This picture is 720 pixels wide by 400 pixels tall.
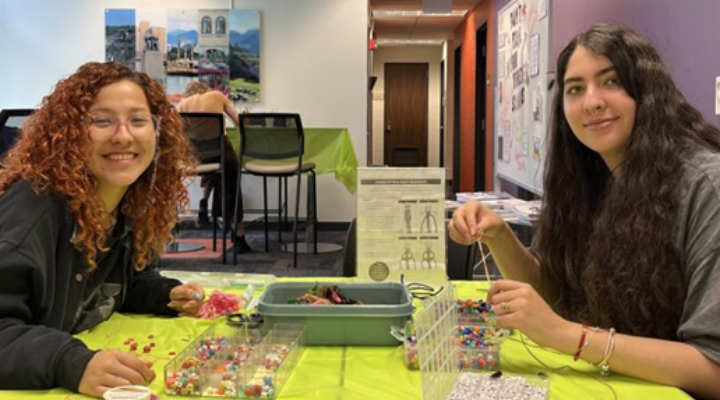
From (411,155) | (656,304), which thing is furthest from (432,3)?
(411,155)

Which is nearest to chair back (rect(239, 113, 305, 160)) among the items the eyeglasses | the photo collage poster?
the photo collage poster

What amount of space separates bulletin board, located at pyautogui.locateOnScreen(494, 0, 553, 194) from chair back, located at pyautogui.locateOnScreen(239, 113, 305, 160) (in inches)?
58.5

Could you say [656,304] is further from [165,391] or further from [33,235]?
[33,235]

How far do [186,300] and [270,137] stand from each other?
→ 312 centimetres

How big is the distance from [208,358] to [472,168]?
7.20 meters

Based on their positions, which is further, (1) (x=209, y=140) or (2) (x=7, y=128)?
(1) (x=209, y=140)

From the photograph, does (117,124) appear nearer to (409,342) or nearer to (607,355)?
(409,342)

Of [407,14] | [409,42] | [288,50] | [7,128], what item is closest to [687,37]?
[7,128]

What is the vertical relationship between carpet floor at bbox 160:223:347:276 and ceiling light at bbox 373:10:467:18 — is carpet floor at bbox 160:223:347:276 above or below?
below

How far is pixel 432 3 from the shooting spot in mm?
6242

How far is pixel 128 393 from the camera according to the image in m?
0.86

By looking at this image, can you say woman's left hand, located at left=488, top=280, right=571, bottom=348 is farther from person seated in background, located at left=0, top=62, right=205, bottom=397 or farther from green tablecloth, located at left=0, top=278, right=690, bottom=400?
person seated in background, located at left=0, top=62, right=205, bottom=397

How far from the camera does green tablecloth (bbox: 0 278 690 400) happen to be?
36.3 inches

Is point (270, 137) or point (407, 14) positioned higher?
point (407, 14)
